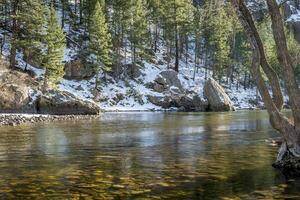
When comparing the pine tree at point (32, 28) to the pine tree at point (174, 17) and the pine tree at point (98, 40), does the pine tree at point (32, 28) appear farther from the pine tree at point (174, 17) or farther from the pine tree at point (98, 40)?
the pine tree at point (174, 17)

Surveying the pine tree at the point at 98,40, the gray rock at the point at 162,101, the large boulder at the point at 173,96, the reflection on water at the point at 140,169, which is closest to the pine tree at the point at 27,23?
the pine tree at the point at 98,40

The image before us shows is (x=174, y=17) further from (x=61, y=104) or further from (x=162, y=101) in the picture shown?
(x=61, y=104)

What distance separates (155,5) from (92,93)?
1072 inches

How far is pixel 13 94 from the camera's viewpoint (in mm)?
40750

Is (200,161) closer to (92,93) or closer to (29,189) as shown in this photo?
(29,189)

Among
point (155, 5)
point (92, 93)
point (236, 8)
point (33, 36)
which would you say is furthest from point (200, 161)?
point (155, 5)

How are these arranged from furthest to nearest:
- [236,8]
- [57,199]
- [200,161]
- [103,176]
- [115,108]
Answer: [115,108] < [200,161] < [236,8] < [103,176] < [57,199]

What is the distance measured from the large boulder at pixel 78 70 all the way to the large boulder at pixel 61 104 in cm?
1747

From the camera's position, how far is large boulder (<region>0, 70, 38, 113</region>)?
40.0 metres

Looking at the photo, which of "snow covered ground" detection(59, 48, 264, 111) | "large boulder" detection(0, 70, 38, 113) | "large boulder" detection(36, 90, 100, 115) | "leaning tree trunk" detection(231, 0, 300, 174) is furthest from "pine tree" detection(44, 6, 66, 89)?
"leaning tree trunk" detection(231, 0, 300, 174)

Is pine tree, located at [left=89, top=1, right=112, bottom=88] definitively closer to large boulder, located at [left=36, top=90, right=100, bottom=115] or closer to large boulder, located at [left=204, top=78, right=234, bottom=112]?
large boulder, located at [left=204, top=78, right=234, bottom=112]

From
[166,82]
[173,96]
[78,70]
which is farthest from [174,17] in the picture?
[78,70]

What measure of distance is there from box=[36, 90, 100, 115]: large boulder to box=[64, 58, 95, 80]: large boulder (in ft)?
57.3

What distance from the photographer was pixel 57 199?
922 centimetres
